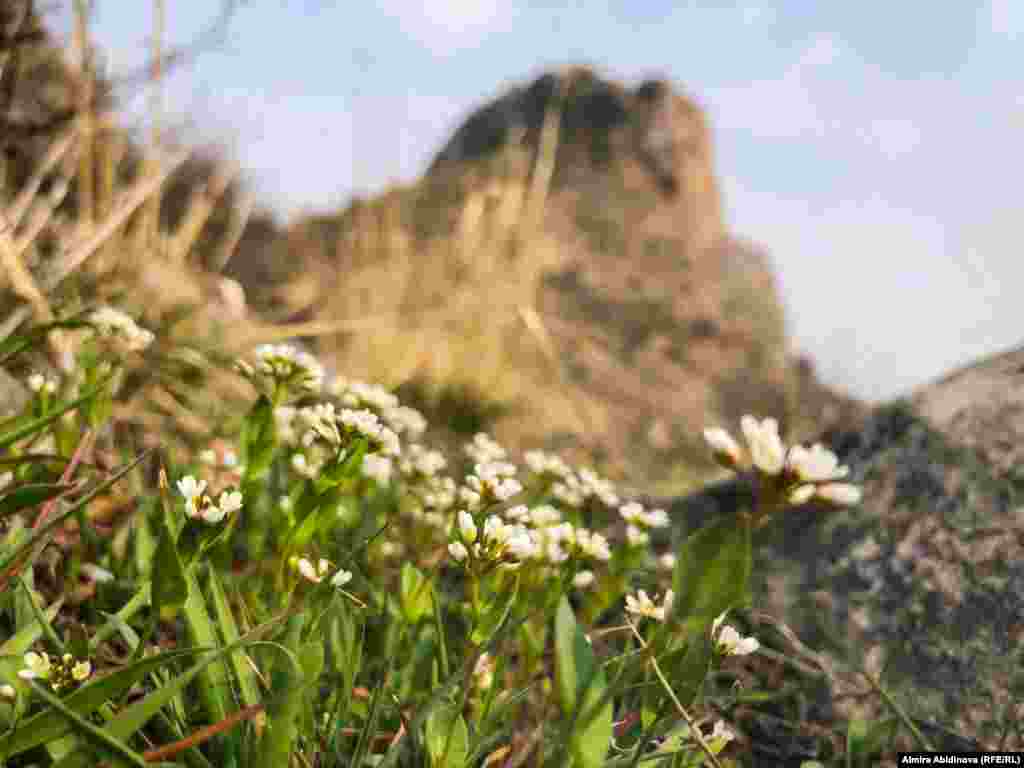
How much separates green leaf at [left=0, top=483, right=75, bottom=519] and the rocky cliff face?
163 centimetres

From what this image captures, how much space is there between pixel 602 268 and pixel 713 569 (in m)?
6.90

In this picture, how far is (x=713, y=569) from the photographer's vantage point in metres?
0.54

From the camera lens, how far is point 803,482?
1.73 feet

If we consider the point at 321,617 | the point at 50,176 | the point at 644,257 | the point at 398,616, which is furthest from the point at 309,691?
the point at 644,257

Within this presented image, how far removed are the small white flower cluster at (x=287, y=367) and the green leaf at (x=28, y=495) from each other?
262 millimetres

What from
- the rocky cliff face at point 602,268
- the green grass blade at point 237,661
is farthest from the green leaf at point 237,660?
the rocky cliff face at point 602,268

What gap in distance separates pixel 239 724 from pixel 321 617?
14 cm

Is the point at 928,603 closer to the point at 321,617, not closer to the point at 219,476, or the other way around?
the point at 321,617

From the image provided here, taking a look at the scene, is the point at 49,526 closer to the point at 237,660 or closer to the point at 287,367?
the point at 237,660

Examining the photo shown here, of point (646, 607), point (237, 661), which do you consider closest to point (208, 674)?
point (237, 661)

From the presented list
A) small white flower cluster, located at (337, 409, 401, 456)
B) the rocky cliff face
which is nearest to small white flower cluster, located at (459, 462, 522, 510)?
small white flower cluster, located at (337, 409, 401, 456)

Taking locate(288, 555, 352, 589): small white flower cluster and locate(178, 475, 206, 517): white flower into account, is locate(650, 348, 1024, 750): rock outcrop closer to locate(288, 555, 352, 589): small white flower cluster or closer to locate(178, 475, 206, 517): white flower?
locate(288, 555, 352, 589): small white flower cluster

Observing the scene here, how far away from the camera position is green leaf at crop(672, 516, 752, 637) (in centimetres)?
53

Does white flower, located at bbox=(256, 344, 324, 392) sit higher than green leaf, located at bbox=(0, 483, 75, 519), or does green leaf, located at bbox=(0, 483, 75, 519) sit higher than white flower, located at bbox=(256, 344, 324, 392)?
white flower, located at bbox=(256, 344, 324, 392)
